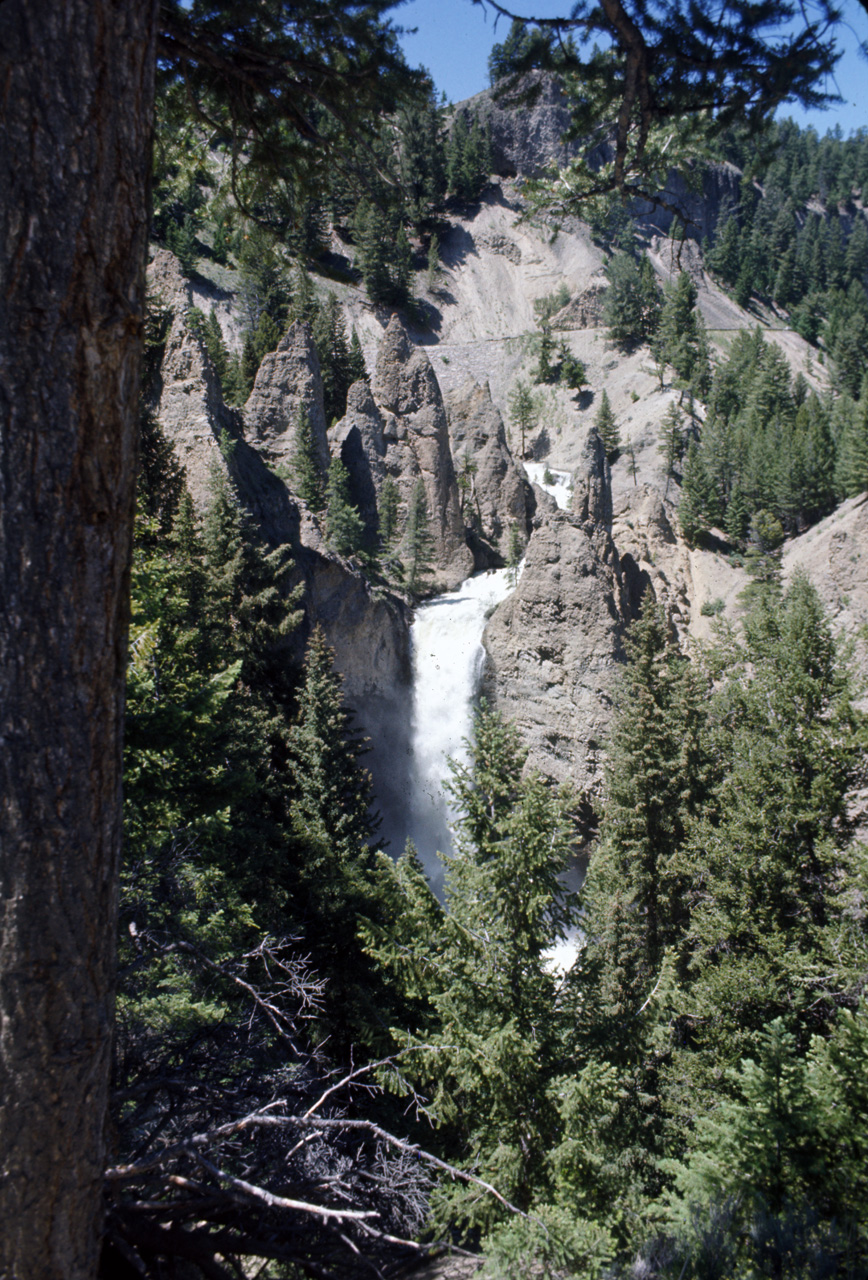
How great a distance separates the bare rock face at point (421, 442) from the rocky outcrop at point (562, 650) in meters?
8.23

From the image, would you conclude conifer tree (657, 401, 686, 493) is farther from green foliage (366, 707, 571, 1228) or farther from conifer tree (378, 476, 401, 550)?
green foliage (366, 707, 571, 1228)

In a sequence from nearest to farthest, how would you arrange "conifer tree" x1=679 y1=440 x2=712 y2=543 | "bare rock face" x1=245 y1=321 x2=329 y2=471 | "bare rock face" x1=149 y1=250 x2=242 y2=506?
"bare rock face" x1=149 y1=250 x2=242 y2=506, "bare rock face" x1=245 y1=321 x2=329 y2=471, "conifer tree" x1=679 y1=440 x2=712 y2=543

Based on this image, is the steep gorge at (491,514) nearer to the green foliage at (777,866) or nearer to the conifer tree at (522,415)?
the conifer tree at (522,415)

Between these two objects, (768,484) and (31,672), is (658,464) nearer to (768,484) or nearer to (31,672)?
(768,484)

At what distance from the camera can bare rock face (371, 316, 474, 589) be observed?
34.0m

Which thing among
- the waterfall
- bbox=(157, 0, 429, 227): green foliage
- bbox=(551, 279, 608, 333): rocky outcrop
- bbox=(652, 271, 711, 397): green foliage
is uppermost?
bbox=(551, 279, 608, 333): rocky outcrop

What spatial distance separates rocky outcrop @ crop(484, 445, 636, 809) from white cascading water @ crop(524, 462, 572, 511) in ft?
54.4

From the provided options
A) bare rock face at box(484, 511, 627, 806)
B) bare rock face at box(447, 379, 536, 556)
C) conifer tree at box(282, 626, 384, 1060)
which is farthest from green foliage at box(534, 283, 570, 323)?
conifer tree at box(282, 626, 384, 1060)

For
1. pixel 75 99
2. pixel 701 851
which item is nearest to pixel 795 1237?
pixel 75 99

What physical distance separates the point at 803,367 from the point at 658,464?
41775 millimetres

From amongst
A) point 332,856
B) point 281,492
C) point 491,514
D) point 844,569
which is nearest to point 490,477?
point 491,514

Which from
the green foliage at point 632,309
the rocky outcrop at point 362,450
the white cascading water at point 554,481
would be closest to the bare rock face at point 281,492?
the rocky outcrop at point 362,450

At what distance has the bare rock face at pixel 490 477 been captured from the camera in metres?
37.7

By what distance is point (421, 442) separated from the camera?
3591cm
